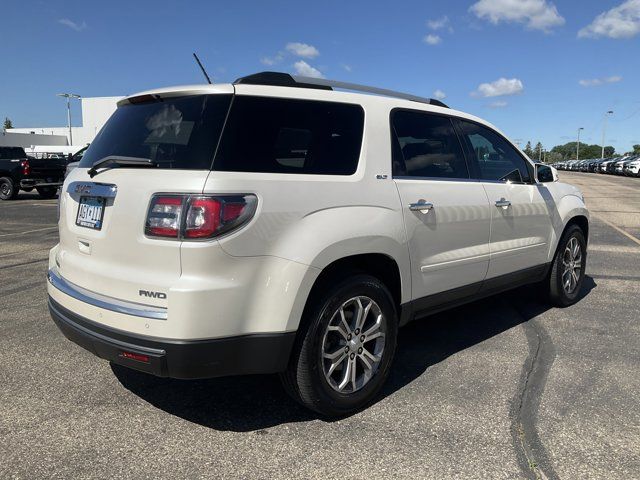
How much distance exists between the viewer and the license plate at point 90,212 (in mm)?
2912

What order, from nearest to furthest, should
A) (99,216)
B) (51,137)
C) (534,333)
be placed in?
(99,216)
(534,333)
(51,137)

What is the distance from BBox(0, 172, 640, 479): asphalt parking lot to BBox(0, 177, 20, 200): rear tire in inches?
644

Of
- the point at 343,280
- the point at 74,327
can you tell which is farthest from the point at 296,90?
the point at 74,327

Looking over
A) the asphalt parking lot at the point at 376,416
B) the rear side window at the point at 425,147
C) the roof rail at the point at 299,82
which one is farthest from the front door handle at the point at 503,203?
the roof rail at the point at 299,82

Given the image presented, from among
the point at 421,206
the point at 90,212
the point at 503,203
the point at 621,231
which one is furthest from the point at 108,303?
the point at 621,231

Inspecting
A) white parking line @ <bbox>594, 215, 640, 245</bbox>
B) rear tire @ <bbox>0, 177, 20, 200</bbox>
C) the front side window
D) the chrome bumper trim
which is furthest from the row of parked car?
the chrome bumper trim

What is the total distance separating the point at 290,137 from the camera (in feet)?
9.59

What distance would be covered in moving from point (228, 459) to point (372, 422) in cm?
87

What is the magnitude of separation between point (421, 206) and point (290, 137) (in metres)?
1.06

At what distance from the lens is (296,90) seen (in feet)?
10.1

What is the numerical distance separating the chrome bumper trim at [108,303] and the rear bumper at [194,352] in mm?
109

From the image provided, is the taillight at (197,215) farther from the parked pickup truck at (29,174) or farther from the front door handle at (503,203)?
the parked pickup truck at (29,174)

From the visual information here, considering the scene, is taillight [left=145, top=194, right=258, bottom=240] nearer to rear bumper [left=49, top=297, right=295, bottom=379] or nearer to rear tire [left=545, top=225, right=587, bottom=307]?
rear bumper [left=49, top=297, right=295, bottom=379]

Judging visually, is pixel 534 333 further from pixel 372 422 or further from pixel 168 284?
pixel 168 284
